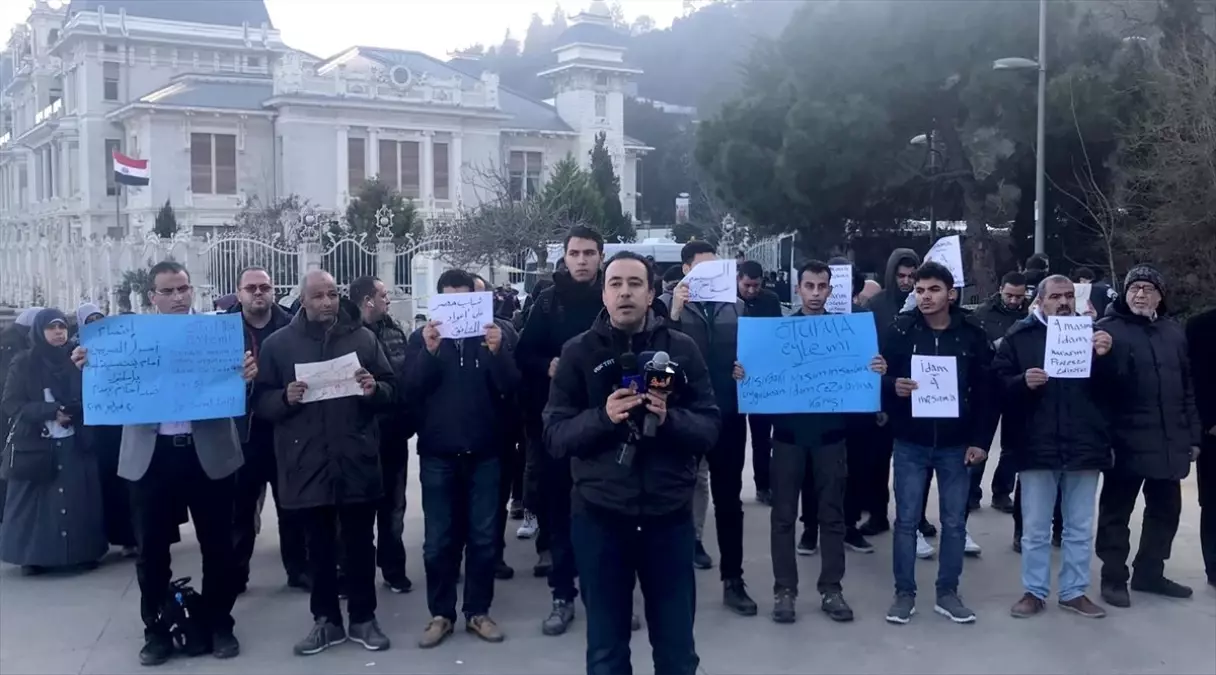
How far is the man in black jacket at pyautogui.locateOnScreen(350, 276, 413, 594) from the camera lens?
7.34m

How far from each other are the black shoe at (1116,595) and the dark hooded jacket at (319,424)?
4.65m

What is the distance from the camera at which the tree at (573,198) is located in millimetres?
34719

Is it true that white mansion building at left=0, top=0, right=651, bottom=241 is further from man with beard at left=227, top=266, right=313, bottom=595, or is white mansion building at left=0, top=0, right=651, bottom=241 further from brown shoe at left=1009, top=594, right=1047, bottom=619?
brown shoe at left=1009, top=594, right=1047, bottom=619

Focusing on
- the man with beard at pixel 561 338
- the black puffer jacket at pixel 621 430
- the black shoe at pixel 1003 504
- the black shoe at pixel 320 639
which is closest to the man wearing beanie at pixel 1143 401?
the black shoe at pixel 1003 504

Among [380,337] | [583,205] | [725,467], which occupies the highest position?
[583,205]

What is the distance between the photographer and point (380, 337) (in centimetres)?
→ 769

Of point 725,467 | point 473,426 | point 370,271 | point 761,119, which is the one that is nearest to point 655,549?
point 473,426

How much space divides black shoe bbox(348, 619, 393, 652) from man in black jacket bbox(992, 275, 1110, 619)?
384 centimetres

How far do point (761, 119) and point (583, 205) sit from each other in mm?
8326

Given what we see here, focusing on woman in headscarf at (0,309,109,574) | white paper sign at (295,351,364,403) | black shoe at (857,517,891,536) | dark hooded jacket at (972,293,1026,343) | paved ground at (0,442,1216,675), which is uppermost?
dark hooded jacket at (972,293,1026,343)

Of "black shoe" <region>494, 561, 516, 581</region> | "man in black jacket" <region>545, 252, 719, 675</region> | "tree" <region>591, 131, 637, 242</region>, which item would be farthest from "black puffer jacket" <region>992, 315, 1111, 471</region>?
"tree" <region>591, 131, 637, 242</region>

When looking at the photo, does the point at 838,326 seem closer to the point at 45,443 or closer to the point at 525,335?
the point at 525,335

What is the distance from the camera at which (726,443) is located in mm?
7121

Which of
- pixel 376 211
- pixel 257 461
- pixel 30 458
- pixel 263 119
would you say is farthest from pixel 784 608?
pixel 263 119
